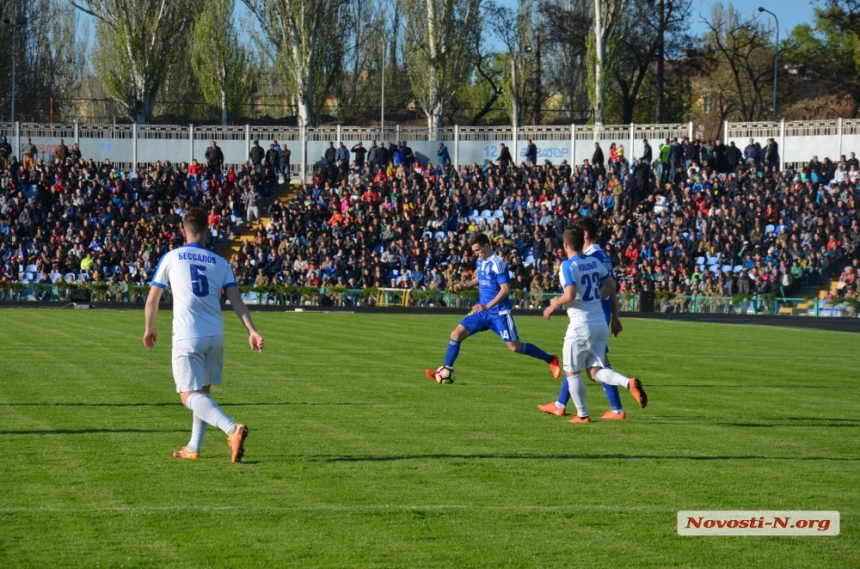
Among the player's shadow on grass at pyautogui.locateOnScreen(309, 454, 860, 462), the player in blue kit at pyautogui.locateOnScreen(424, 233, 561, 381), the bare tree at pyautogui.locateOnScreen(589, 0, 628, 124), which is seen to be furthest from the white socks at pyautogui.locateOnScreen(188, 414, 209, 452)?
the bare tree at pyautogui.locateOnScreen(589, 0, 628, 124)

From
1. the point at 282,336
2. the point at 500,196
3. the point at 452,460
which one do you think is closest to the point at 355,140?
the point at 500,196

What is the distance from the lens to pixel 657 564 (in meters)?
6.19

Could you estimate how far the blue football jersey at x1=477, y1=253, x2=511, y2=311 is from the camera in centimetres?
1535

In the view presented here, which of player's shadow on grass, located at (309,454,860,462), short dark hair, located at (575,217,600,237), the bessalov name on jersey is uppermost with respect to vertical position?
short dark hair, located at (575,217,600,237)

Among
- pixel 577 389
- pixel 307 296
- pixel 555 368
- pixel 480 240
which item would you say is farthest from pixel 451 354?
pixel 307 296

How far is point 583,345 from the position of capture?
1162 cm

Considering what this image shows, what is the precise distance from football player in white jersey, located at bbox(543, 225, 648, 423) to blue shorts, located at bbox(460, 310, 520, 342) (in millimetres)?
3565

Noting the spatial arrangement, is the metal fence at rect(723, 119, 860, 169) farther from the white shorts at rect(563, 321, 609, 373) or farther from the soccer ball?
the white shorts at rect(563, 321, 609, 373)

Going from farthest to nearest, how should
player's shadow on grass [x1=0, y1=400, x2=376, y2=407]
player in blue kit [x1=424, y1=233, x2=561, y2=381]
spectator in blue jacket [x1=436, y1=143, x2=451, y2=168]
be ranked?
spectator in blue jacket [x1=436, y1=143, x2=451, y2=168] → player in blue kit [x1=424, y1=233, x2=561, y2=381] → player's shadow on grass [x1=0, y1=400, x2=376, y2=407]

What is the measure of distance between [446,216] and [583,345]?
33934 mm

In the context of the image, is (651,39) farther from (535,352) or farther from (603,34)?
(535,352)

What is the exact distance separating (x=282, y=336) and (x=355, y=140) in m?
30.4

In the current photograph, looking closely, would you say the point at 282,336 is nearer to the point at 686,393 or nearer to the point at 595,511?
the point at 686,393

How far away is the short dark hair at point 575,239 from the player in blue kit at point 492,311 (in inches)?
143
